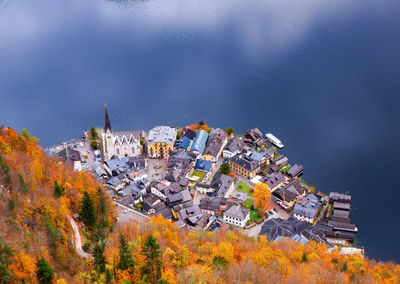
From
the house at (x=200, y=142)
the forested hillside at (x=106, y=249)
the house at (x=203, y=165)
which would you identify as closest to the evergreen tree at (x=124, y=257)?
the forested hillside at (x=106, y=249)

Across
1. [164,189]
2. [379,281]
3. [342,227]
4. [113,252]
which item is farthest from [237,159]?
[113,252]

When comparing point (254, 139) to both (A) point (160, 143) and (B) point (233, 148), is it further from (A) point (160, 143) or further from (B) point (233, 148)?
(A) point (160, 143)

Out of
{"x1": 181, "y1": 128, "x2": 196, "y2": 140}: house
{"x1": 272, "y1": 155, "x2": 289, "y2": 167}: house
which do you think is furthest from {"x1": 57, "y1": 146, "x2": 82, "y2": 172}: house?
{"x1": 272, "y1": 155, "x2": 289, "y2": 167}: house

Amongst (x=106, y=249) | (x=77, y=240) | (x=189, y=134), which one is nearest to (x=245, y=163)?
(x=189, y=134)

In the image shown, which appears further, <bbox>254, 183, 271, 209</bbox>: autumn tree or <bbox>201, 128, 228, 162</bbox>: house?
<bbox>201, 128, 228, 162</bbox>: house

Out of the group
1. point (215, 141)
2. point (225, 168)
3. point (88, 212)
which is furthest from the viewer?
point (215, 141)

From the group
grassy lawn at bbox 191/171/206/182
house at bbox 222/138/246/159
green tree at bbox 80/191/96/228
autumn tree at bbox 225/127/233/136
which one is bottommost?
green tree at bbox 80/191/96/228

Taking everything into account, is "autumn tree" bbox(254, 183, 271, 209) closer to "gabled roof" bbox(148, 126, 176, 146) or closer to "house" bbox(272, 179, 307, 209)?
"house" bbox(272, 179, 307, 209)
